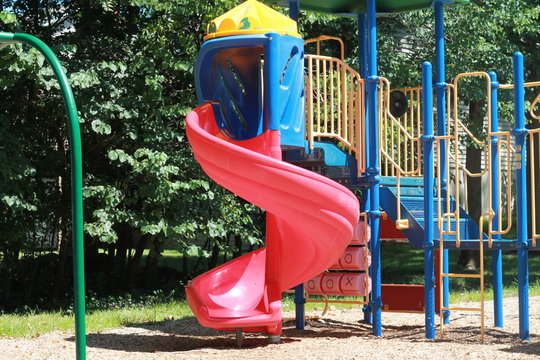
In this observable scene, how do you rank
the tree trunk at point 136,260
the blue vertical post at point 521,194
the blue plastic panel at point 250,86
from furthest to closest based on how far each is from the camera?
the tree trunk at point 136,260, the blue plastic panel at point 250,86, the blue vertical post at point 521,194

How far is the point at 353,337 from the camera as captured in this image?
29.1 feet

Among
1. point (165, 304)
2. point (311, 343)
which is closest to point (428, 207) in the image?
point (311, 343)

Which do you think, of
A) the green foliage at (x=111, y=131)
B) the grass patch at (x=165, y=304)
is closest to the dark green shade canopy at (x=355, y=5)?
the green foliage at (x=111, y=131)

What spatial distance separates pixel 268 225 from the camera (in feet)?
27.6

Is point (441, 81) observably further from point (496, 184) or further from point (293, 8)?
point (293, 8)

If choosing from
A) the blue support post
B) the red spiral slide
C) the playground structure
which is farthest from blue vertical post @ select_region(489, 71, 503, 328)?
the blue support post

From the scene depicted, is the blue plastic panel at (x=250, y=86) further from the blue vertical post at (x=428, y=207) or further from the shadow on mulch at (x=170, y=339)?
the shadow on mulch at (x=170, y=339)

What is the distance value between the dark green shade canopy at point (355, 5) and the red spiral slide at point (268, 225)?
2.50 metres

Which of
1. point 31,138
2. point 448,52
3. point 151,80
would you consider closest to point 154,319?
point 151,80

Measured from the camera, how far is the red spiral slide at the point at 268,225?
7.63 m

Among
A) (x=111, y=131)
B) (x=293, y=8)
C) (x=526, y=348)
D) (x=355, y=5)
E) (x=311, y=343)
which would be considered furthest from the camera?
(x=111, y=131)

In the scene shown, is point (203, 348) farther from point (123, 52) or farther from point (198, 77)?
point (123, 52)

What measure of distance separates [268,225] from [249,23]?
76.7 inches

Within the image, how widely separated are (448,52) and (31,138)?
667 centimetres
